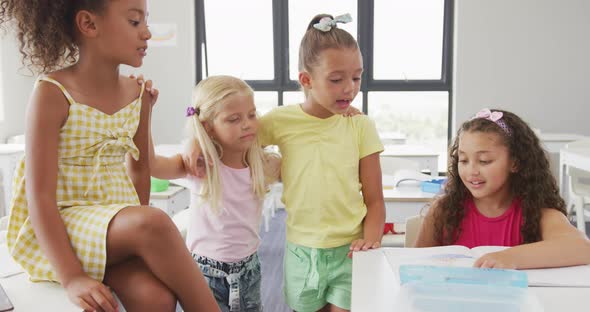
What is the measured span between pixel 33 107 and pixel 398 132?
4.93 m

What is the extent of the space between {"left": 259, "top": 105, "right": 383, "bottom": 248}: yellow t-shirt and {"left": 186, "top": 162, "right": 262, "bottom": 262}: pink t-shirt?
4.1 inches

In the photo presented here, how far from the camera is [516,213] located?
5.09 ft

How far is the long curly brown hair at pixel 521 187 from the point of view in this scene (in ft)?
4.96

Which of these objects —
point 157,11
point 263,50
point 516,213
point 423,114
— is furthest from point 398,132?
point 516,213

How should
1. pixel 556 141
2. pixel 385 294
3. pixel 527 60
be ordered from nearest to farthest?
pixel 385 294 < pixel 556 141 < pixel 527 60

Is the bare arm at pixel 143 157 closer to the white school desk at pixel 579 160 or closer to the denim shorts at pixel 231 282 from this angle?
the denim shorts at pixel 231 282

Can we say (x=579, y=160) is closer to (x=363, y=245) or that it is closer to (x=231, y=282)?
(x=363, y=245)

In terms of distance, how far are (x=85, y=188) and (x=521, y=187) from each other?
45.2 inches

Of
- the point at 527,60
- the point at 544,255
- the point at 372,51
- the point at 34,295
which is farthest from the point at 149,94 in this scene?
the point at 527,60

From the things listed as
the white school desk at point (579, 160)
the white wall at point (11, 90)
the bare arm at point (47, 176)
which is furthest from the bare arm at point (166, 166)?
the white wall at point (11, 90)

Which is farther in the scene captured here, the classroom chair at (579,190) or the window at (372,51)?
the window at (372,51)

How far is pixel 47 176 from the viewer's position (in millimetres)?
1035

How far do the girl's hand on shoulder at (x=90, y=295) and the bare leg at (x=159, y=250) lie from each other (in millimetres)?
69

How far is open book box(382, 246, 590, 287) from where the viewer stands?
1.08 m
